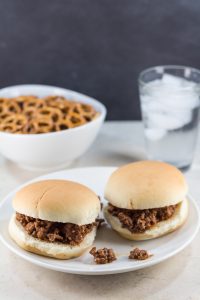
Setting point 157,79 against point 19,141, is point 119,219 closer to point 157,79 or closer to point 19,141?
point 19,141

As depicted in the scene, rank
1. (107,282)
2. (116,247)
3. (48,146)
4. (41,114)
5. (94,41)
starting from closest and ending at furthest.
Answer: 1. (107,282)
2. (116,247)
3. (48,146)
4. (41,114)
5. (94,41)

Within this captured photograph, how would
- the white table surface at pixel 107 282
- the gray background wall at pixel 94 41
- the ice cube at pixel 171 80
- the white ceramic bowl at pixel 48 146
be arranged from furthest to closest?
the gray background wall at pixel 94 41, the ice cube at pixel 171 80, the white ceramic bowl at pixel 48 146, the white table surface at pixel 107 282

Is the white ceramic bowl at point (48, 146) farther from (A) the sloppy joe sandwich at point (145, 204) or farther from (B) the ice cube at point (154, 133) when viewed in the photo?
(A) the sloppy joe sandwich at point (145, 204)

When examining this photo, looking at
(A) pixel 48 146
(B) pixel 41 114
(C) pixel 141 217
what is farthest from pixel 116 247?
(B) pixel 41 114

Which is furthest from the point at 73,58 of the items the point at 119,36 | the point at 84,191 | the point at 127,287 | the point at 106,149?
the point at 127,287

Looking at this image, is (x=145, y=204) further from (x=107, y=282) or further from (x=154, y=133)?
(x=154, y=133)

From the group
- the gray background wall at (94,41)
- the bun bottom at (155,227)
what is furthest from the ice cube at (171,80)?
the bun bottom at (155,227)
